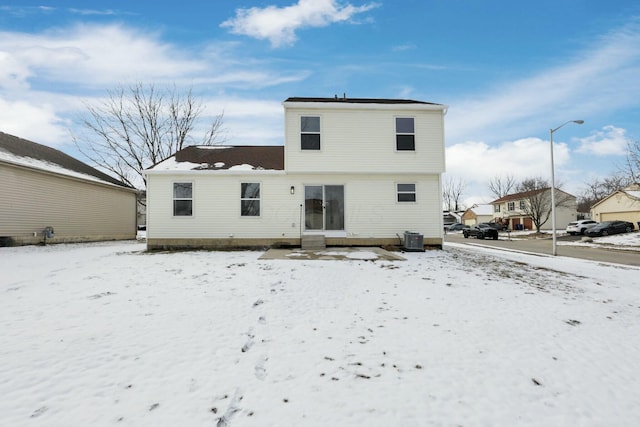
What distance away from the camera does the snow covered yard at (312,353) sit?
239cm

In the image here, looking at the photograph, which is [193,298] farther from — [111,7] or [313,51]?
[313,51]

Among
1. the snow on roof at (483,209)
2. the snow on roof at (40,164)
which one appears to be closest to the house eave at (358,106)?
the snow on roof at (40,164)

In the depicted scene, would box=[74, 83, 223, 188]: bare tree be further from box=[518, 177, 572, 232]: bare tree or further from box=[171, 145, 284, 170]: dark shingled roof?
box=[518, 177, 572, 232]: bare tree

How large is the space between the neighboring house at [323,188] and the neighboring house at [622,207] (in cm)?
3290

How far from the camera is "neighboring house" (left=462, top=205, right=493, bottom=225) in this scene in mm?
58734

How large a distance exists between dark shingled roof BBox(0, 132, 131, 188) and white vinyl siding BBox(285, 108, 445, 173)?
14312 millimetres

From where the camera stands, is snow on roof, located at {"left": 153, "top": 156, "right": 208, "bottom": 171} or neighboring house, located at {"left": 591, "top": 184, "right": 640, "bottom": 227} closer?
snow on roof, located at {"left": 153, "top": 156, "right": 208, "bottom": 171}

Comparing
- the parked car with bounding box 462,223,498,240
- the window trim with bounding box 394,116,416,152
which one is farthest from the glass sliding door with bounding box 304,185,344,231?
the parked car with bounding box 462,223,498,240

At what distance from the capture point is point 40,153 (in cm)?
1677

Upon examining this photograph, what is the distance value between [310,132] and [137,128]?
18.6 meters

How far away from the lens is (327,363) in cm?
315

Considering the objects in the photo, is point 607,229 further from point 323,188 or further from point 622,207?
point 323,188

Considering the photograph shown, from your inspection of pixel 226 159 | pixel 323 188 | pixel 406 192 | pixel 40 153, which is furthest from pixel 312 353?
pixel 40 153

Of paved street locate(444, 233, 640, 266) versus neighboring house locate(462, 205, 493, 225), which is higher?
neighboring house locate(462, 205, 493, 225)
